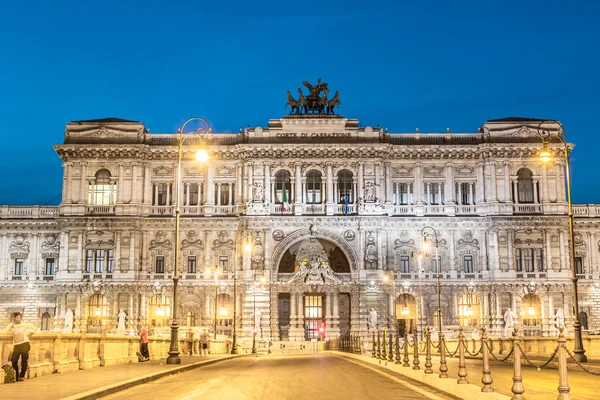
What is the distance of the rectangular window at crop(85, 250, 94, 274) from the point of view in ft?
251

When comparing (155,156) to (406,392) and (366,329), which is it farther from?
(406,392)

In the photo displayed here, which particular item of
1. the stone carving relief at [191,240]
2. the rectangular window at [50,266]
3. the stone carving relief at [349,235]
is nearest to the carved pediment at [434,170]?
the stone carving relief at [349,235]

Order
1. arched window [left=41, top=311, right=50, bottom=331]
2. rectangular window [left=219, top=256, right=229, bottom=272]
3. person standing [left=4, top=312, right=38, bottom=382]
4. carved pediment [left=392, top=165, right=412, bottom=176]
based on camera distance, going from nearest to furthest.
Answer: person standing [left=4, top=312, right=38, bottom=382] < rectangular window [left=219, top=256, right=229, bottom=272] < carved pediment [left=392, top=165, right=412, bottom=176] < arched window [left=41, top=311, right=50, bottom=331]

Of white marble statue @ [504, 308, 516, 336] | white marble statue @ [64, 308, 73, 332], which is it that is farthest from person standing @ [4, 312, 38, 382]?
white marble statue @ [504, 308, 516, 336]

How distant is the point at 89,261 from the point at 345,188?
82.8ft

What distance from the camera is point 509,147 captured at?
255 feet

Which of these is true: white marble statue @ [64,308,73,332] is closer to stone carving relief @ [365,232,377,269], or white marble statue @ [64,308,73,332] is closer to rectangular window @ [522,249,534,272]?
stone carving relief @ [365,232,377,269]

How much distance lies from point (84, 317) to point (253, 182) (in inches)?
789

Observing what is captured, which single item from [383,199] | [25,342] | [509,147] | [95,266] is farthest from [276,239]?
[25,342]

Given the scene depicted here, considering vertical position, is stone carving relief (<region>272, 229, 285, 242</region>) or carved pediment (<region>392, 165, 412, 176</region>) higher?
carved pediment (<region>392, 165, 412, 176</region>)

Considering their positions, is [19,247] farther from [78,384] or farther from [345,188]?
[78,384]

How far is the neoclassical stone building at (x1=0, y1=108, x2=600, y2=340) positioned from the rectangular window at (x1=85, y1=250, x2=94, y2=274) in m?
0.15

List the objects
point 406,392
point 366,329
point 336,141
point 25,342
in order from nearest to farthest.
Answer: point 406,392 → point 25,342 → point 366,329 → point 336,141

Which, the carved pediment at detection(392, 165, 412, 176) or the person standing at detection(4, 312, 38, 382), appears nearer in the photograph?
the person standing at detection(4, 312, 38, 382)
